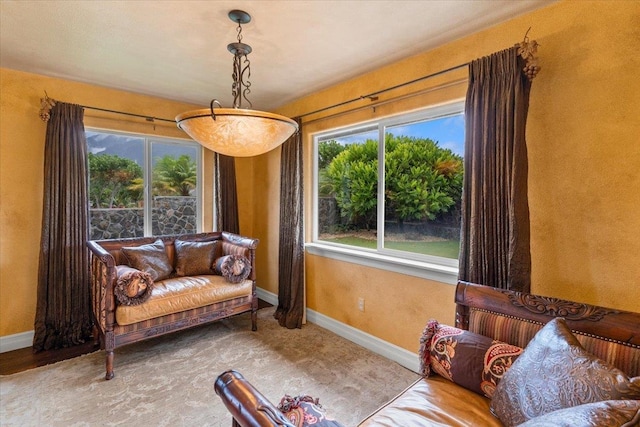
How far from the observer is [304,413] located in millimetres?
998

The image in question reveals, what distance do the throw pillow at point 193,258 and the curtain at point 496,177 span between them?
2.44 metres

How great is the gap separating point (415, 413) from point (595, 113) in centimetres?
175

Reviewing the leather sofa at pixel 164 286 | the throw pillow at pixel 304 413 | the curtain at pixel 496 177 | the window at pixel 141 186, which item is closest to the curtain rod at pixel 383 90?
the curtain at pixel 496 177

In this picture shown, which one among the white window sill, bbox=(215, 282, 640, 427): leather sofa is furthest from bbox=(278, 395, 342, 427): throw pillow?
the white window sill

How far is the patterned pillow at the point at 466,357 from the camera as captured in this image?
1.29m

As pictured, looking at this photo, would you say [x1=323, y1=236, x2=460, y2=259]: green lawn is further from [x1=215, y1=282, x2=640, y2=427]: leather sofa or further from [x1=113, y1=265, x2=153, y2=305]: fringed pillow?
[x1=113, y1=265, x2=153, y2=305]: fringed pillow

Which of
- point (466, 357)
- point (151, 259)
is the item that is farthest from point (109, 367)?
point (466, 357)

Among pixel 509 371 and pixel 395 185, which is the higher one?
pixel 395 185

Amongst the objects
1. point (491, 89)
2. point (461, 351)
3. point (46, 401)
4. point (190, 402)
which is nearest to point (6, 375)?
point (46, 401)

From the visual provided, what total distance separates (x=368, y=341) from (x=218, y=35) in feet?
8.86

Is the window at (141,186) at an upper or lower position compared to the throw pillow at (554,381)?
upper

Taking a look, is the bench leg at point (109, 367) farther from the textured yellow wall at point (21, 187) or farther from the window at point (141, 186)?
the window at point (141, 186)

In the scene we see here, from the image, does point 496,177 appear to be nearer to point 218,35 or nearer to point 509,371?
point 509,371

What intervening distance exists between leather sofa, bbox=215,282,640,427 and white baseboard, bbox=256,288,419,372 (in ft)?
3.28
